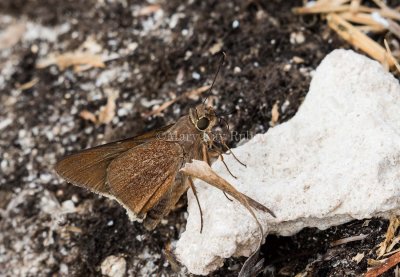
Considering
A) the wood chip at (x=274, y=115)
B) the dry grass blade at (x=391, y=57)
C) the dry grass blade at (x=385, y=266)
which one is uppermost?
the dry grass blade at (x=391, y=57)

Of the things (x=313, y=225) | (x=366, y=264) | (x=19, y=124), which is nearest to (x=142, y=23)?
(x=19, y=124)

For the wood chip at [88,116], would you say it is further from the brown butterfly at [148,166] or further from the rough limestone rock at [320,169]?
the rough limestone rock at [320,169]

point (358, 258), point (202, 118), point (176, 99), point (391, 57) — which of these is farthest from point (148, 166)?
point (391, 57)

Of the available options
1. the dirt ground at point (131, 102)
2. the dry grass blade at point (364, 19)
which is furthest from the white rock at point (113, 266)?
the dry grass blade at point (364, 19)

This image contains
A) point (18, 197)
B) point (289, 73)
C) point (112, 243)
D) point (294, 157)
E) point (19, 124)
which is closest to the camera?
point (294, 157)

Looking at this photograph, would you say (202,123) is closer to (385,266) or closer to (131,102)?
(131,102)

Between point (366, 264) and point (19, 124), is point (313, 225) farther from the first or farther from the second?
point (19, 124)
